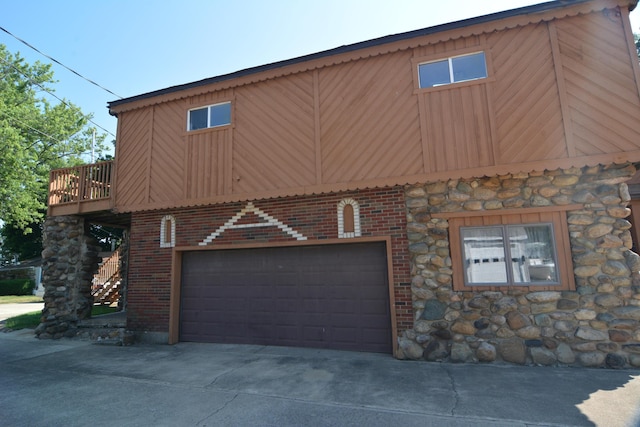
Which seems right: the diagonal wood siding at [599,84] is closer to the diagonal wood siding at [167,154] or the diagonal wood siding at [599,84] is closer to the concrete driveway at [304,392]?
the concrete driveway at [304,392]

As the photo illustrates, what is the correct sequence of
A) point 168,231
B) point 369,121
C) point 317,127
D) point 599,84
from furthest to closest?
point 168,231 → point 317,127 → point 369,121 → point 599,84

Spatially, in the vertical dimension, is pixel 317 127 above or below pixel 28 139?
below

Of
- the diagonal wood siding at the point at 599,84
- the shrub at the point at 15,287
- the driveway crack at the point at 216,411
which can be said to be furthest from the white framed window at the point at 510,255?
the shrub at the point at 15,287

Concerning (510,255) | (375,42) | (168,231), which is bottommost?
(510,255)

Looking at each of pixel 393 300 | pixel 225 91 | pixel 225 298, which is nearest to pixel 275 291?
pixel 225 298

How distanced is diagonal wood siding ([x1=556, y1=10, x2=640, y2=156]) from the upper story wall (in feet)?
0.06

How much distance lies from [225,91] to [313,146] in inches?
119

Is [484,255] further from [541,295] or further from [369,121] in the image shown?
[369,121]

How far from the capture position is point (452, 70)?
720 cm

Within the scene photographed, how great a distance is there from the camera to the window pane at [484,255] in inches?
256

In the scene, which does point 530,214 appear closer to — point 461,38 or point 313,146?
point 461,38

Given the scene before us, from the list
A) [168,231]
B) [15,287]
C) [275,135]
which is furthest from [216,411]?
[15,287]

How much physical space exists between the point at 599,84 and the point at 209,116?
8.39 metres

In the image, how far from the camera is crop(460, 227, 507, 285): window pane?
651 cm
